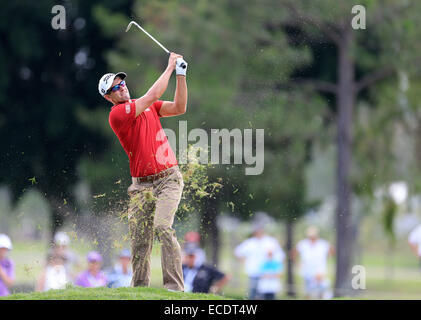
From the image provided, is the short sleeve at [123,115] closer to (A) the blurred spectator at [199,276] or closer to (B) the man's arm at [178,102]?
(B) the man's arm at [178,102]

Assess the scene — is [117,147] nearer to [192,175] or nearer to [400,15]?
[400,15]

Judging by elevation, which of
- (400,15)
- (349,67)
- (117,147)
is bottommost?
(117,147)

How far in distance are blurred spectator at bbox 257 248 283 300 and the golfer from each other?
22.2ft

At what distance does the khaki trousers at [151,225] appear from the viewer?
8.41 meters

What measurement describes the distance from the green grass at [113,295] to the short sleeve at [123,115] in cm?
170

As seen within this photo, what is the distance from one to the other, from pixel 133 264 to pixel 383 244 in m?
52.6

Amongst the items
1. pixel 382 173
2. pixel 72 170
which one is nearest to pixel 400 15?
pixel 382 173

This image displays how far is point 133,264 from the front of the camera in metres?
8.60

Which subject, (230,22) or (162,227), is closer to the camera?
(162,227)

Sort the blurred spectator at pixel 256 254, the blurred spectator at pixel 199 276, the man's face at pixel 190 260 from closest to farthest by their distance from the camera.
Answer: the blurred spectator at pixel 199 276 → the man's face at pixel 190 260 → the blurred spectator at pixel 256 254

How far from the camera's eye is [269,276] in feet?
50.1

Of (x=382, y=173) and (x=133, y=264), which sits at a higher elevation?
(x=382, y=173)

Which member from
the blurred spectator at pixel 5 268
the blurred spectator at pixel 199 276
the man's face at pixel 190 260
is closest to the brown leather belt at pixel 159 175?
the blurred spectator at pixel 199 276

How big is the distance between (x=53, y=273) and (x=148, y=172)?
11.7 ft
